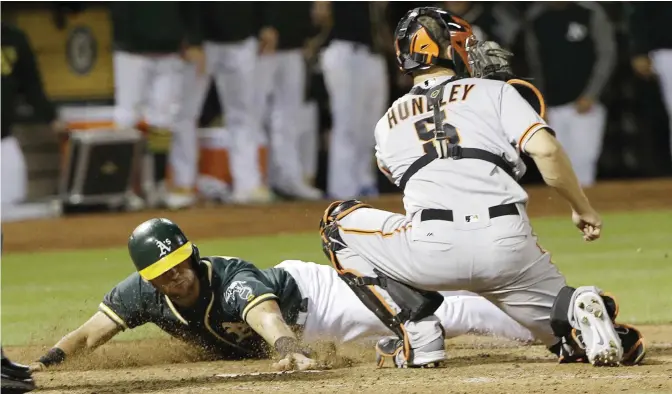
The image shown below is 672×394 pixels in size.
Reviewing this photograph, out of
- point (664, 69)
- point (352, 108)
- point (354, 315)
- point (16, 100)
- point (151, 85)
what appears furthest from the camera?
point (664, 69)

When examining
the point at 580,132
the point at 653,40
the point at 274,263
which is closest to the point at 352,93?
the point at 580,132

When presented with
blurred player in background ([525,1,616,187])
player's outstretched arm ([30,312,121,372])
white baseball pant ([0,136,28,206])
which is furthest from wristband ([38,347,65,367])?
blurred player in background ([525,1,616,187])

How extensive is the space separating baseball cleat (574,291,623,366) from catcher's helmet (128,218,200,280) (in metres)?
1.81

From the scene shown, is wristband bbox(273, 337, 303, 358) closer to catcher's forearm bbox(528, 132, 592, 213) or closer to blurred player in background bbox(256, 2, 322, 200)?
catcher's forearm bbox(528, 132, 592, 213)

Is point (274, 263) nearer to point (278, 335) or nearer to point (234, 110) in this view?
point (278, 335)

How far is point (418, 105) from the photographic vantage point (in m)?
5.75

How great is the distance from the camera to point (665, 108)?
630 inches

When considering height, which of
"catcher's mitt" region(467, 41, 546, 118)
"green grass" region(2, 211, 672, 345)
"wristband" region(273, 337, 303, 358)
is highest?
"catcher's mitt" region(467, 41, 546, 118)

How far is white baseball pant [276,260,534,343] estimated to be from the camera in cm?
649

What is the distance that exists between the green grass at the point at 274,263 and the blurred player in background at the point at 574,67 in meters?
2.44

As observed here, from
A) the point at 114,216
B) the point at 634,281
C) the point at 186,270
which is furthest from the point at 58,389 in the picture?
the point at 114,216

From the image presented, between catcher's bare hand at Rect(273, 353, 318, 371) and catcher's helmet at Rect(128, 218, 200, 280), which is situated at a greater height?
catcher's helmet at Rect(128, 218, 200, 280)

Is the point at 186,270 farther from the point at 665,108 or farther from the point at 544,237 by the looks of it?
the point at 665,108

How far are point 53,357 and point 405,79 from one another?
32.6 feet
